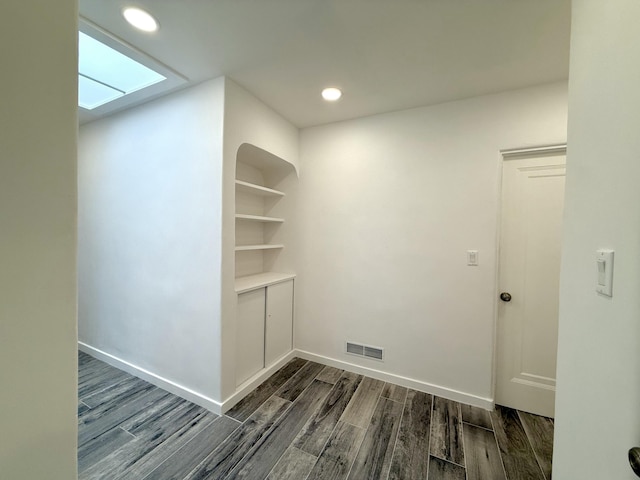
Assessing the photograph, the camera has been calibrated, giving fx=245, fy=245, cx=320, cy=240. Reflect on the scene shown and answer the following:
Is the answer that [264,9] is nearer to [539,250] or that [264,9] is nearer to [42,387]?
[42,387]

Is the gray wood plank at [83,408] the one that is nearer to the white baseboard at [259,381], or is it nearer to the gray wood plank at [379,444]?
the white baseboard at [259,381]

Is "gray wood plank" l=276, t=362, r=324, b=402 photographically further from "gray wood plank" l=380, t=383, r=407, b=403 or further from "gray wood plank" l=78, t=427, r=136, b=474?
"gray wood plank" l=78, t=427, r=136, b=474

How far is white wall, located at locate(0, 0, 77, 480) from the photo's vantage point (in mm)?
539

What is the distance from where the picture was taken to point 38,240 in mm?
586

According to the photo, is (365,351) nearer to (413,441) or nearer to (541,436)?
(413,441)

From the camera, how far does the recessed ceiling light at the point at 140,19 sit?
1.31 m

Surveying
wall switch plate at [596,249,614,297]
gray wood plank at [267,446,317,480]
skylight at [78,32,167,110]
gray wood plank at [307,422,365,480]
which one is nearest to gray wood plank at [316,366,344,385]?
gray wood plank at [307,422,365,480]

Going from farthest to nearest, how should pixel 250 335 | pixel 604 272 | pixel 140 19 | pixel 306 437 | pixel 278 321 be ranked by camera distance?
pixel 278 321
pixel 250 335
pixel 306 437
pixel 140 19
pixel 604 272

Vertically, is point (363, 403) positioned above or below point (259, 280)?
below

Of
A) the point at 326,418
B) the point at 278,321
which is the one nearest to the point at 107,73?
the point at 278,321

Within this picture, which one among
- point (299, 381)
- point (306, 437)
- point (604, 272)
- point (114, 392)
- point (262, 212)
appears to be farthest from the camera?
point (262, 212)

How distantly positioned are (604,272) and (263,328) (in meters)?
2.31

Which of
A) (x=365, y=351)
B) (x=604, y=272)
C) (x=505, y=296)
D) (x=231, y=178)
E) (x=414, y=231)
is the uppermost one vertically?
(x=231, y=178)

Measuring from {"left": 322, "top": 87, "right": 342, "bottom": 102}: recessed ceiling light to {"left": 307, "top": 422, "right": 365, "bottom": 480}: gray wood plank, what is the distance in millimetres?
2601
